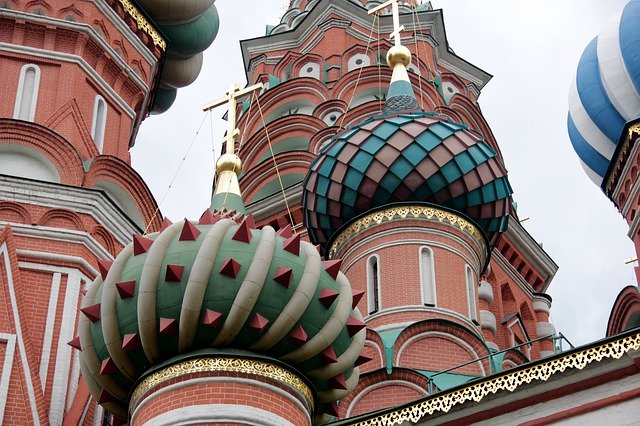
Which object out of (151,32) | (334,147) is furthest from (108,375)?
(151,32)

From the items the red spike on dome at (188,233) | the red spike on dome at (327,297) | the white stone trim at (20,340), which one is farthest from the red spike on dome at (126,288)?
the white stone trim at (20,340)

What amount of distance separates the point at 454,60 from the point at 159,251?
44.1 ft

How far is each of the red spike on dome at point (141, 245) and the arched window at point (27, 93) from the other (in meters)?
4.86

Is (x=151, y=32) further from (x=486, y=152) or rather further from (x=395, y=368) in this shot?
(x=395, y=368)

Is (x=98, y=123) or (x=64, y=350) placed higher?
(x=98, y=123)

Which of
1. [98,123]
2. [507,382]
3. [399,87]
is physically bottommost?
[507,382]

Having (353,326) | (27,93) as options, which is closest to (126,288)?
(353,326)

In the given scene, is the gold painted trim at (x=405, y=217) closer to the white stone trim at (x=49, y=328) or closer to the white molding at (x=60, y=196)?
the white molding at (x=60, y=196)

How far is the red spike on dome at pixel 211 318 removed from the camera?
10547 mm

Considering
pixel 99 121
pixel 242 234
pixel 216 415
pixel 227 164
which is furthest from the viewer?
pixel 99 121

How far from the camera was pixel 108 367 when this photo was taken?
36.1 ft

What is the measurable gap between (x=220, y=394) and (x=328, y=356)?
3.05ft

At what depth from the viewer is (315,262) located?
11180 millimetres

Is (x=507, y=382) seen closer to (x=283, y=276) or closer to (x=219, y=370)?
(x=283, y=276)
